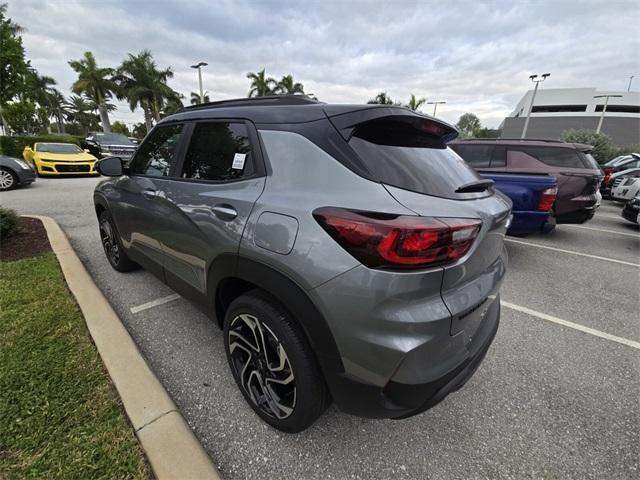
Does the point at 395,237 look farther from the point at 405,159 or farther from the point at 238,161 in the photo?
the point at 238,161

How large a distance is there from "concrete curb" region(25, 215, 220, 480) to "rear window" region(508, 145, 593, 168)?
256 inches

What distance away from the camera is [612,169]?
37.4 feet

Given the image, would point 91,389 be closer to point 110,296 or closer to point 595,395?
point 110,296

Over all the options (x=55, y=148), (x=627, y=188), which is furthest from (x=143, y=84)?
(x=627, y=188)

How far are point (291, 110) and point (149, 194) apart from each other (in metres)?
1.54

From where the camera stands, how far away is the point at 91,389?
1.91 meters

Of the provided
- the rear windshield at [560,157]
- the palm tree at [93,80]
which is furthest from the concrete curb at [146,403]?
the palm tree at [93,80]

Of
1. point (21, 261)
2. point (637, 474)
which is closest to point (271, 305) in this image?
point (637, 474)

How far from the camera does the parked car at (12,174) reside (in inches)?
356

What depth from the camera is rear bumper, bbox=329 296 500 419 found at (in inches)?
52.4

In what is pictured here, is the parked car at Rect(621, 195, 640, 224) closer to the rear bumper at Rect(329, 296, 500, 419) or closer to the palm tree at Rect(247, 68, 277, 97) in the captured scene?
the rear bumper at Rect(329, 296, 500, 419)

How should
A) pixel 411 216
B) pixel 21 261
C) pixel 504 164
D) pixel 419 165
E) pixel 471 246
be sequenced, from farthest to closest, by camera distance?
pixel 504 164 → pixel 21 261 → pixel 419 165 → pixel 471 246 → pixel 411 216

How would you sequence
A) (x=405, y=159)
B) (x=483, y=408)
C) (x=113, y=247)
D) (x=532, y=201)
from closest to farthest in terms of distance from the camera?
(x=405, y=159)
(x=483, y=408)
(x=113, y=247)
(x=532, y=201)

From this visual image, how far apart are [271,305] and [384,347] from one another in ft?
2.09
